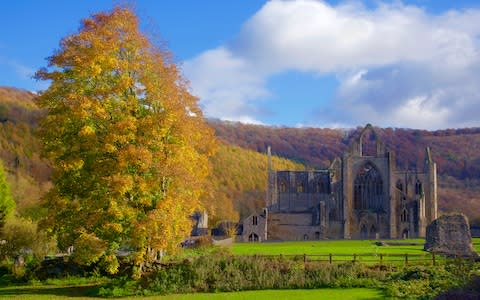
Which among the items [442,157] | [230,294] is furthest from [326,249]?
[442,157]

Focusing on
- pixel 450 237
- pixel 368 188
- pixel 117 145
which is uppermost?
pixel 368 188

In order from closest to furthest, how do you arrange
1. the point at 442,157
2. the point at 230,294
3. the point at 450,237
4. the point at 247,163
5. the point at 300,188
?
the point at 230,294
the point at 450,237
the point at 300,188
the point at 247,163
the point at 442,157

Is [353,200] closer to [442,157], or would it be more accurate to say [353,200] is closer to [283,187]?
[283,187]

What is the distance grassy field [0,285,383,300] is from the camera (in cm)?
2302

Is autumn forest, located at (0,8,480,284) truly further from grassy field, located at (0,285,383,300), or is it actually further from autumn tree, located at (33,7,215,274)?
grassy field, located at (0,285,383,300)

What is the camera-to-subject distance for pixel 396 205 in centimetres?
8112

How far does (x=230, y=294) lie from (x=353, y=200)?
201 ft

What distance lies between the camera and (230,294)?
2466 cm

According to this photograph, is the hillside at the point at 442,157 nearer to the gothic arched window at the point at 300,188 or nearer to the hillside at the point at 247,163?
the hillside at the point at 247,163

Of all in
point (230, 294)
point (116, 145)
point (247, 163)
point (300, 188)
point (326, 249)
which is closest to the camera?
point (230, 294)

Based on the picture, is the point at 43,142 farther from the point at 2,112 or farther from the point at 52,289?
the point at 2,112

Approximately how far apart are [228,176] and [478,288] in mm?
129136

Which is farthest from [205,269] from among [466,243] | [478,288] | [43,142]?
[466,243]

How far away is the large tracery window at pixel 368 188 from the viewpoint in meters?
83.2
